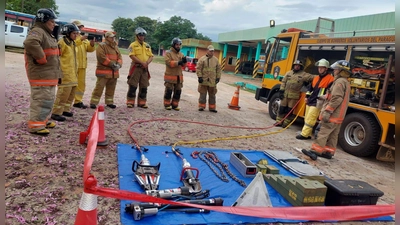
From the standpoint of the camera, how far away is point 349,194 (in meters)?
3.77

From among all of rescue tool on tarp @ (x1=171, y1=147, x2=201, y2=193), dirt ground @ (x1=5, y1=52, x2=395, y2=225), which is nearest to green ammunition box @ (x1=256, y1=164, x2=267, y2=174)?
rescue tool on tarp @ (x1=171, y1=147, x2=201, y2=193)

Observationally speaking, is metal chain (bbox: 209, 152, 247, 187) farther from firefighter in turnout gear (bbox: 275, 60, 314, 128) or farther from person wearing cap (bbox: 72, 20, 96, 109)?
person wearing cap (bbox: 72, 20, 96, 109)

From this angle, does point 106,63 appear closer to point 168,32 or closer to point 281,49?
point 281,49

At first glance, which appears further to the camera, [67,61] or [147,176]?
[67,61]

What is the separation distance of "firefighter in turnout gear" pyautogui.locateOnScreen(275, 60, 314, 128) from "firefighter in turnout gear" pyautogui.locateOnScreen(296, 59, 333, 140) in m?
0.52

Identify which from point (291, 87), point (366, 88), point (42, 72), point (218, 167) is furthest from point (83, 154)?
point (366, 88)

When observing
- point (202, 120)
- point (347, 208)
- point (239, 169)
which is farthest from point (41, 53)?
point (347, 208)

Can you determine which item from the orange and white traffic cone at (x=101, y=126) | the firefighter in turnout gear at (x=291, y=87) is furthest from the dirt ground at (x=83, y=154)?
the firefighter in turnout gear at (x=291, y=87)

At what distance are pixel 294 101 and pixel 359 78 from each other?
184 cm

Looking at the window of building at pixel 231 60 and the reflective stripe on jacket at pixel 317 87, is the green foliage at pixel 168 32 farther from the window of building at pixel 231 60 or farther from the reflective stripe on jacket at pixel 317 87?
the reflective stripe on jacket at pixel 317 87

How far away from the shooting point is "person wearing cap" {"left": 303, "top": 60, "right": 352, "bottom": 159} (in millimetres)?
5848

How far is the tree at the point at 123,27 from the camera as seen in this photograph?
95581mm

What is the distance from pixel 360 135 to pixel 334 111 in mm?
1284

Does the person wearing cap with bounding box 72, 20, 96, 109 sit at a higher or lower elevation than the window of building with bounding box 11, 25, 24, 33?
lower
